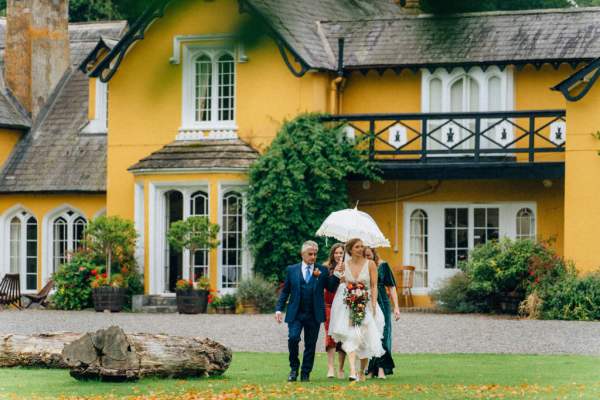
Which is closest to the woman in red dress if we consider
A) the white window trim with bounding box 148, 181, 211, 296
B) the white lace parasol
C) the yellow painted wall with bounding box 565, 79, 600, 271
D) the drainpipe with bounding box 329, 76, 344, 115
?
the white lace parasol

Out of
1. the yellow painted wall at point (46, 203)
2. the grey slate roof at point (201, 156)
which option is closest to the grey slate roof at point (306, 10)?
the grey slate roof at point (201, 156)

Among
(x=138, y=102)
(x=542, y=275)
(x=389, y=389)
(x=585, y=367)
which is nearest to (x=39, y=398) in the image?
(x=389, y=389)

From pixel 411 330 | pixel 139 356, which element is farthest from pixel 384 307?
pixel 411 330

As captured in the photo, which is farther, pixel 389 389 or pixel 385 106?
pixel 385 106

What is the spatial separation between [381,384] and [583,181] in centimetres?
1194

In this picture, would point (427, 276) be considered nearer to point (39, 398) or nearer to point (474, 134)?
point (474, 134)

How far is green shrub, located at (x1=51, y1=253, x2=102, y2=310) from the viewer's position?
88.3ft

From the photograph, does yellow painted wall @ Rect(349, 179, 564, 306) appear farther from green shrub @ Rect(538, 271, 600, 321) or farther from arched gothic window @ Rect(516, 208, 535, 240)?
green shrub @ Rect(538, 271, 600, 321)

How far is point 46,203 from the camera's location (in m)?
30.2

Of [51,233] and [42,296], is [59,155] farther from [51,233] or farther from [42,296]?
[42,296]

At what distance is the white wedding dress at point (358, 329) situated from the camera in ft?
45.6

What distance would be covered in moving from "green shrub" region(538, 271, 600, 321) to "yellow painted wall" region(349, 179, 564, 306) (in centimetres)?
310

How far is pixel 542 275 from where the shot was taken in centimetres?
2347

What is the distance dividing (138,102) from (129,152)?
2490cm
